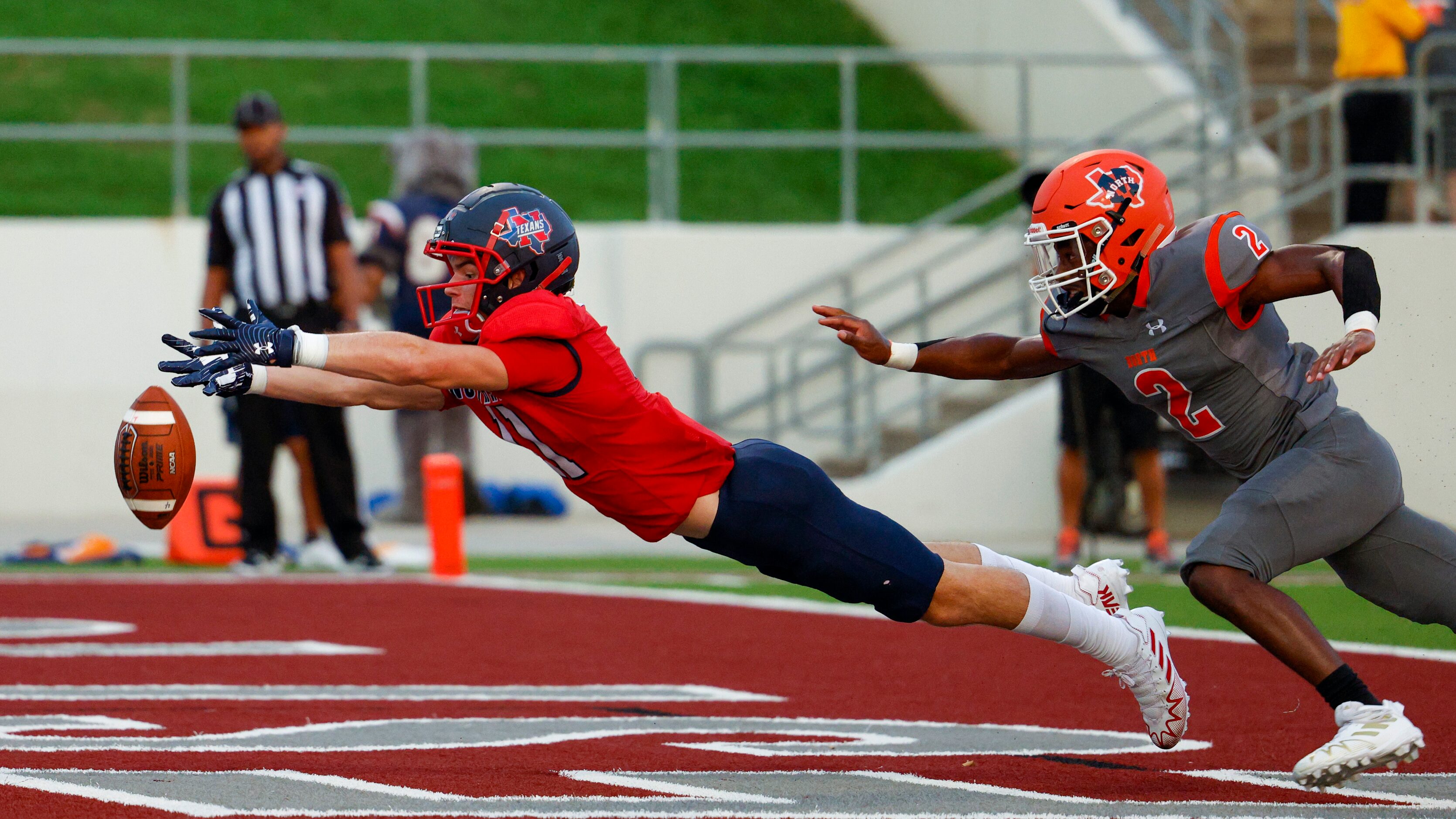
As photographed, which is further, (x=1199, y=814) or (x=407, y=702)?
(x=407, y=702)

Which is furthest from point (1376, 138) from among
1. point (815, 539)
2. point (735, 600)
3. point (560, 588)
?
point (815, 539)

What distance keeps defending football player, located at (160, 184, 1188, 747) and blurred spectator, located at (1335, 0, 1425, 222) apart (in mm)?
7974

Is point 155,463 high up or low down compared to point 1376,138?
down

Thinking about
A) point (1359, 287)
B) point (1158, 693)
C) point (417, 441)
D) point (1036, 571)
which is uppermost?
point (1359, 287)

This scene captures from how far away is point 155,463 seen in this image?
5289mm

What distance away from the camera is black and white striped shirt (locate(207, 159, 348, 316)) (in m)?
9.84

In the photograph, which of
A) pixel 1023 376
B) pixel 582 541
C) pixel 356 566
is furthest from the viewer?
pixel 582 541

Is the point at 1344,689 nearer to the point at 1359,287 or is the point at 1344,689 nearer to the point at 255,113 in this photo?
the point at 1359,287

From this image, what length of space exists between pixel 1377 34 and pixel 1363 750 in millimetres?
8734

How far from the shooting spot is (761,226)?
46.5ft

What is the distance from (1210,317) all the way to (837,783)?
1.46 meters

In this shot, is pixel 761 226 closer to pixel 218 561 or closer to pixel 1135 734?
pixel 218 561

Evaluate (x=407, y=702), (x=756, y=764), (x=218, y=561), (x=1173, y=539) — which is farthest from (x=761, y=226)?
(x=756, y=764)

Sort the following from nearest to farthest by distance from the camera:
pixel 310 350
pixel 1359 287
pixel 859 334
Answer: pixel 310 350 < pixel 1359 287 < pixel 859 334
